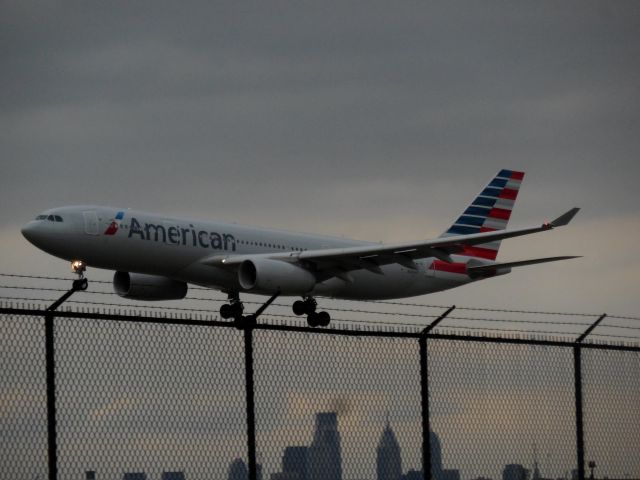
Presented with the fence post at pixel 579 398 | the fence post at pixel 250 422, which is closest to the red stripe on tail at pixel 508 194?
the fence post at pixel 579 398

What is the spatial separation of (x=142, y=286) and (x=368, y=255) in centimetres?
874

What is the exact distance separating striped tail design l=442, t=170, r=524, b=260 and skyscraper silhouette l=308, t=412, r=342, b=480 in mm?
40851

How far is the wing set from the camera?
47.0 metres

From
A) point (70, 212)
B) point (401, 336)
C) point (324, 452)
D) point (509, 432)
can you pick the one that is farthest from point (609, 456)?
point (70, 212)

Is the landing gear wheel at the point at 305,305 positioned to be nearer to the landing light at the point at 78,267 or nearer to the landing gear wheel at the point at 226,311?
the landing gear wheel at the point at 226,311

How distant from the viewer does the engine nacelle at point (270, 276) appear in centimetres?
4625

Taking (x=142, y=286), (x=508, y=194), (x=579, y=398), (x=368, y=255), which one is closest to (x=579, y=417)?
(x=579, y=398)

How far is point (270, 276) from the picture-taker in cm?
4644

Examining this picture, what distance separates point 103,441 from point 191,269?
32.6 meters

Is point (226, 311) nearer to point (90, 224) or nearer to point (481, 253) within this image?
point (90, 224)

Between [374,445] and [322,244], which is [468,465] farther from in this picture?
[322,244]

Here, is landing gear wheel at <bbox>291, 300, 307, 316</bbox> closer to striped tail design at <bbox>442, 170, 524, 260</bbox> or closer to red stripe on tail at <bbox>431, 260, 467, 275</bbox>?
red stripe on tail at <bbox>431, 260, 467, 275</bbox>

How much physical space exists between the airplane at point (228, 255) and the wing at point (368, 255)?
35 mm

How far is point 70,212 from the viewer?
46969 millimetres
